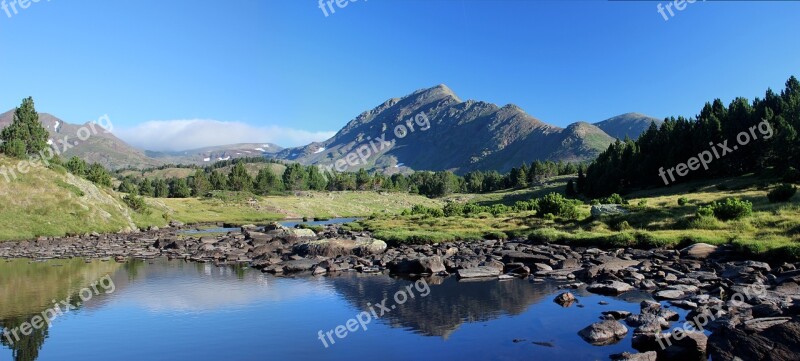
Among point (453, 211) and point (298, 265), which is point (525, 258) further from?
point (453, 211)

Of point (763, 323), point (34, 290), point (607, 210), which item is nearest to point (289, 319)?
point (34, 290)

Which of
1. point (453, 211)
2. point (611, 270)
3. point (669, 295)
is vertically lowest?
point (669, 295)

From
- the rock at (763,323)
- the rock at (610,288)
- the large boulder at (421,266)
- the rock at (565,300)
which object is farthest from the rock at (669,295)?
the large boulder at (421,266)

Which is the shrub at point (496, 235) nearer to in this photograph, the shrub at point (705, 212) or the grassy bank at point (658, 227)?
the grassy bank at point (658, 227)

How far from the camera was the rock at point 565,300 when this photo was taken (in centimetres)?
2743

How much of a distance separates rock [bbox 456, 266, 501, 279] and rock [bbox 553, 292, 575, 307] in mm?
9082

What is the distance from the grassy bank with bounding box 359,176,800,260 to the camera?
40469 mm

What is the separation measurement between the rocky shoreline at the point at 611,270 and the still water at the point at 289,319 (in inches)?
75.9

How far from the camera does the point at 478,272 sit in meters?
37.5

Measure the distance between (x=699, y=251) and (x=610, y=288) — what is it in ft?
48.9

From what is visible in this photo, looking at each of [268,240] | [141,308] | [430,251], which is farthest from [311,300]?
[268,240]

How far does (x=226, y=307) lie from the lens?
28.7 m

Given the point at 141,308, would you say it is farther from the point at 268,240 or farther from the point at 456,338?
the point at 268,240

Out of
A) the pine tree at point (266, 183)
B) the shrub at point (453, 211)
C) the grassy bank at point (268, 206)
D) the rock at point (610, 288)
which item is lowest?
the rock at point (610, 288)
